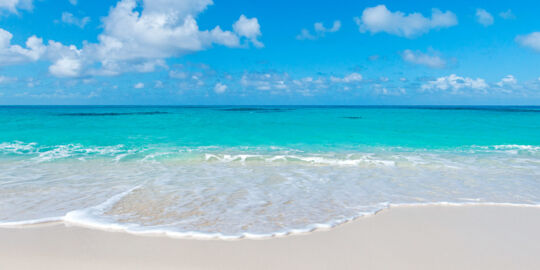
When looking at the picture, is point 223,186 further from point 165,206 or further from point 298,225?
point 298,225

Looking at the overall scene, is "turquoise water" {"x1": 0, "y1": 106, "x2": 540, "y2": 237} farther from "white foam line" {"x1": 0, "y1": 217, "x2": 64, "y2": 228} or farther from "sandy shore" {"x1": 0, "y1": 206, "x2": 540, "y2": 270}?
"sandy shore" {"x1": 0, "y1": 206, "x2": 540, "y2": 270}

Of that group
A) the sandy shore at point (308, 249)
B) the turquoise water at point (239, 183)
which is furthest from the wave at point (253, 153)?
the sandy shore at point (308, 249)

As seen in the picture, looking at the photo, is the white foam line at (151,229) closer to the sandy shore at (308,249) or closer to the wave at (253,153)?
the sandy shore at (308,249)

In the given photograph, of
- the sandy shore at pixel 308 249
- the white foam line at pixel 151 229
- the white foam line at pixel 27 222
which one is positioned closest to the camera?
the sandy shore at pixel 308 249

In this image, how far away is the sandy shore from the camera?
12.3 ft

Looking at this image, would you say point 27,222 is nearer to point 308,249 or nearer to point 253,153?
point 308,249

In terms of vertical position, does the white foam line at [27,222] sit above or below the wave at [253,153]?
above

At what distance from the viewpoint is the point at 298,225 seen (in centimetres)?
498

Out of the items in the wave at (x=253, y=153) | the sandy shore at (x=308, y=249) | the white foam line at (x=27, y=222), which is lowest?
the wave at (x=253, y=153)

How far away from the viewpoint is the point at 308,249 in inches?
164

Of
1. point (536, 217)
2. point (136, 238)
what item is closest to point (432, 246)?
→ point (536, 217)

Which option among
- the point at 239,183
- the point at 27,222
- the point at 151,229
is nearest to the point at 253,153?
the point at 239,183

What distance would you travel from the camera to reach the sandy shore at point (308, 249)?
12.3 ft

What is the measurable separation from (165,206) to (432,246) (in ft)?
14.4
